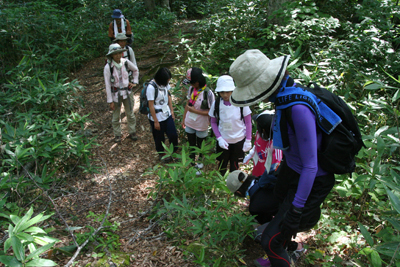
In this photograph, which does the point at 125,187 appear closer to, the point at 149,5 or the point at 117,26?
the point at 117,26

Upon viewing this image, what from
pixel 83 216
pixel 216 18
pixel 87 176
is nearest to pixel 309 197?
pixel 83 216

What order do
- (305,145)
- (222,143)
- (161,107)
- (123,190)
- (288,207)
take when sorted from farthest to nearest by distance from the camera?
(161,107) < (123,190) < (222,143) < (288,207) < (305,145)

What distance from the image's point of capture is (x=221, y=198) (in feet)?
11.3

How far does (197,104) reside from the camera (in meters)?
4.16

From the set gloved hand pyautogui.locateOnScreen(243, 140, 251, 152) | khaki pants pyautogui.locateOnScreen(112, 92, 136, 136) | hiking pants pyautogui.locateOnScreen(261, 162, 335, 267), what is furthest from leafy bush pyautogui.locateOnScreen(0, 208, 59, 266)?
khaki pants pyautogui.locateOnScreen(112, 92, 136, 136)

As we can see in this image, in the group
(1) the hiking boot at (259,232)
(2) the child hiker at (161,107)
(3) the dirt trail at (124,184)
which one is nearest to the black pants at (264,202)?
(1) the hiking boot at (259,232)

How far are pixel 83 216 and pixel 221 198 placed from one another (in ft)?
6.15

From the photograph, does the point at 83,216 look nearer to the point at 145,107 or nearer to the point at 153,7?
the point at 145,107

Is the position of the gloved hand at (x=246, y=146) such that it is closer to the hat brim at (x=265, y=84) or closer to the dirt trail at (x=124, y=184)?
the dirt trail at (x=124, y=184)

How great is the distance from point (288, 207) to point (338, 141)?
0.63 m

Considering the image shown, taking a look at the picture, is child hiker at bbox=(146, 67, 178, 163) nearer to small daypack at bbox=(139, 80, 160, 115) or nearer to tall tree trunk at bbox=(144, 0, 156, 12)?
small daypack at bbox=(139, 80, 160, 115)

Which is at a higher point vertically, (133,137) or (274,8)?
(274,8)

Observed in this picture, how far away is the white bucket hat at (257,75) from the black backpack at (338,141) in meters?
0.16

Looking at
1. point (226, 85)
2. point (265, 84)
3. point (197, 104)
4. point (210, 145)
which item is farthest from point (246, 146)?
point (265, 84)
